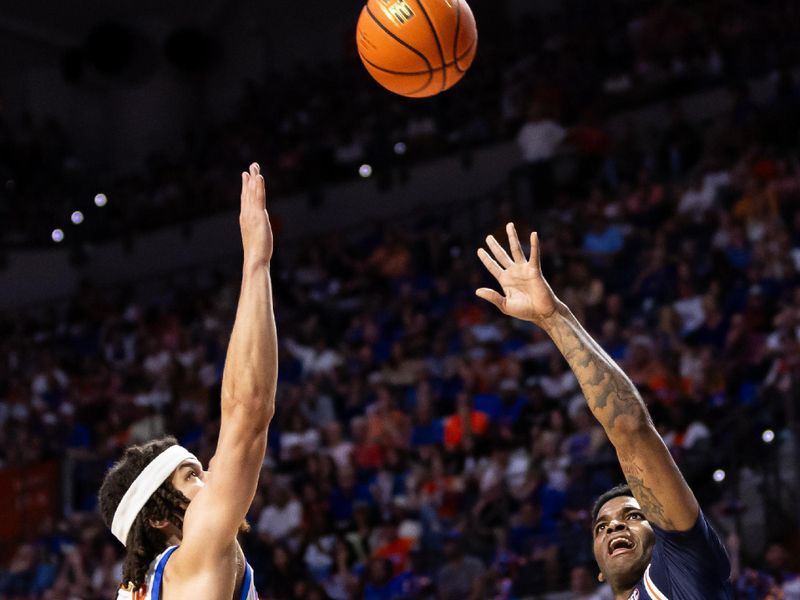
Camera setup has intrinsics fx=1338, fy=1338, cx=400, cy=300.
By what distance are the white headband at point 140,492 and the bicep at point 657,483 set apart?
1.24 meters

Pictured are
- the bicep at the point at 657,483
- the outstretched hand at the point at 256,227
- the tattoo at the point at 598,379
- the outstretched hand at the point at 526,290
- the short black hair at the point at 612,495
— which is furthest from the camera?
the short black hair at the point at 612,495

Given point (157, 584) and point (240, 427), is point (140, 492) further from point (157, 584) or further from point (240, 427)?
point (240, 427)

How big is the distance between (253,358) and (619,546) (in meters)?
1.17

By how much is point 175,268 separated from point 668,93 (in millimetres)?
7050

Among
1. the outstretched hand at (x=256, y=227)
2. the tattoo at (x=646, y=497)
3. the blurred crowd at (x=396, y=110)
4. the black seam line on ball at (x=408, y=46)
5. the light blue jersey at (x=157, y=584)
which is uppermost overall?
the blurred crowd at (x=396, y=110)

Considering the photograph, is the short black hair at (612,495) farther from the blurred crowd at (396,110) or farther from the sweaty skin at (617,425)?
the blurred crowd at (396,110)

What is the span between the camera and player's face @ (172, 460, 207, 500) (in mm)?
3594

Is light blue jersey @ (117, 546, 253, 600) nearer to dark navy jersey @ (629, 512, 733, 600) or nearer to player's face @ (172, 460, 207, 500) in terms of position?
player's face @ (172, 460, 207, 500)

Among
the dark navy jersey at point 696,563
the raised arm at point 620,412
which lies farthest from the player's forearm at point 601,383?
the dark navy jersey at point 696,563

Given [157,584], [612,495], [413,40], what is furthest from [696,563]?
[413,40]

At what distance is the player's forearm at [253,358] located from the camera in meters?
3.23

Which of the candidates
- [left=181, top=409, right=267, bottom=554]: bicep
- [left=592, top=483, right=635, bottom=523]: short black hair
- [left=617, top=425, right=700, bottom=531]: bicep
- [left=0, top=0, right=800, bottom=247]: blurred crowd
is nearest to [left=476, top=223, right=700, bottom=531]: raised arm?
[left=617, top=425, right=700, bottom=531]: bicep

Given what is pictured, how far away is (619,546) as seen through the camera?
12.0ft

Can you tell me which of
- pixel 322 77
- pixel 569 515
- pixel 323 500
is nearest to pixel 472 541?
pixel 569 515
